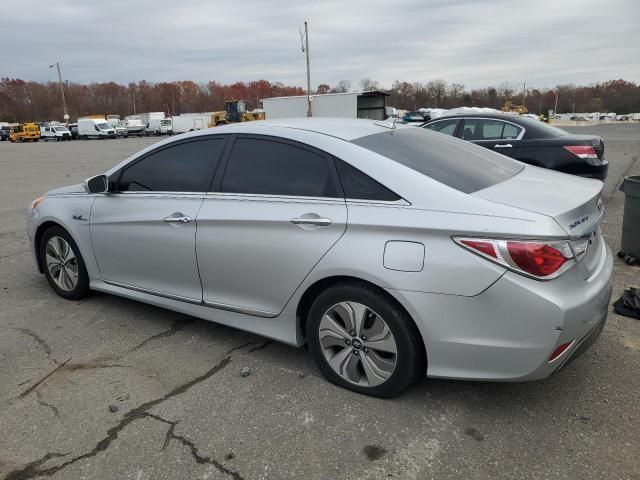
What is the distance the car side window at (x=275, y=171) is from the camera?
3.08 meters

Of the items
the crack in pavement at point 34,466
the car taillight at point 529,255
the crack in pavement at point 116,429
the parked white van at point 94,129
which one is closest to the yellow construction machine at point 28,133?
the parked white van at point 94,129

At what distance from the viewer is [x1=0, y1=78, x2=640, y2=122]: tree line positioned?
98.7 m

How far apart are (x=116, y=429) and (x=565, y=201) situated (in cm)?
268

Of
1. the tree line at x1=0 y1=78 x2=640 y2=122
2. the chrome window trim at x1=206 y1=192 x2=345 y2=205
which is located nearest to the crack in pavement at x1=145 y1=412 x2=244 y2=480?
the chrome window trim at x1=206 y1=192 x2=345 y2=205

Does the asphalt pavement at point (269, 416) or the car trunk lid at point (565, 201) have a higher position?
the car trunk lid at point (565, 201)

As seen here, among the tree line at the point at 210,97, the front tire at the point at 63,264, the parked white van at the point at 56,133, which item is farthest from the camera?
the tree line at the point at 210,97

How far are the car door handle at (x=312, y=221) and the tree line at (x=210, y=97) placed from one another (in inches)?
3453

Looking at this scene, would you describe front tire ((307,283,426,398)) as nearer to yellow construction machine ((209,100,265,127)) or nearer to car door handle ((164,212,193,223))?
car door handle ((164,212,193,223))

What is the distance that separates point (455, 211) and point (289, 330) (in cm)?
127

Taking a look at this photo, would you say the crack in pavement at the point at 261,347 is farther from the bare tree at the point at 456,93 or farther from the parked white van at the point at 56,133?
the bare tree at the point at 456,93

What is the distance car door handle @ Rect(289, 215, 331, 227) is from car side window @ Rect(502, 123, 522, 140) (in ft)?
20.1

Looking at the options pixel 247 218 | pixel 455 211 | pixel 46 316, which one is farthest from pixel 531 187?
pixel 46 316

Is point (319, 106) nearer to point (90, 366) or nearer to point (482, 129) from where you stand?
point (482, 129)

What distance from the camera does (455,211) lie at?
2594 millimetres
